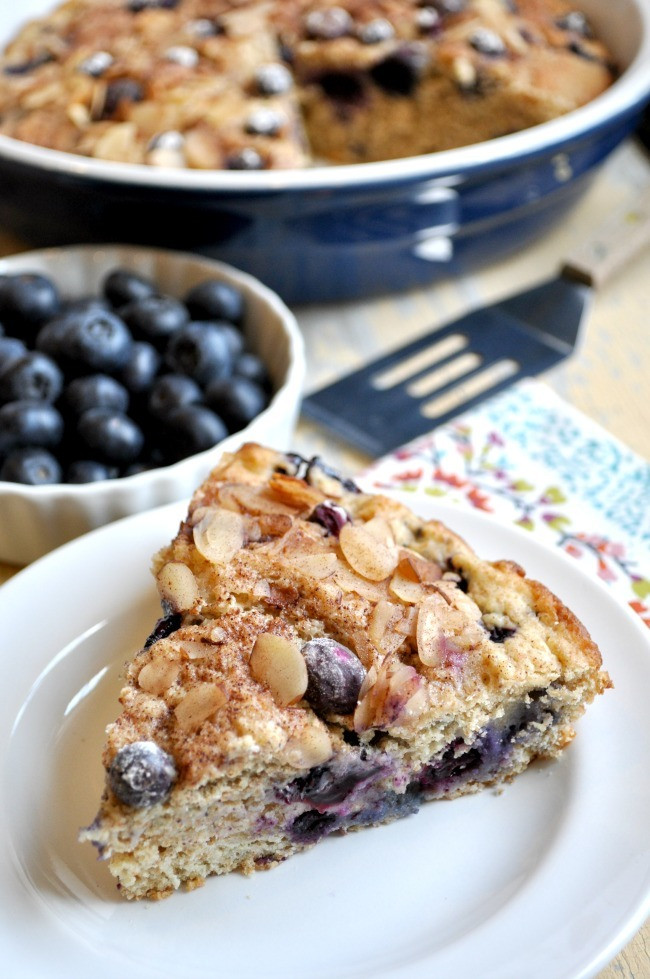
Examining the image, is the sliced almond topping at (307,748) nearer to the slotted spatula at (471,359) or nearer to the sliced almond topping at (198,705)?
the sliced almond topping at (198,705)

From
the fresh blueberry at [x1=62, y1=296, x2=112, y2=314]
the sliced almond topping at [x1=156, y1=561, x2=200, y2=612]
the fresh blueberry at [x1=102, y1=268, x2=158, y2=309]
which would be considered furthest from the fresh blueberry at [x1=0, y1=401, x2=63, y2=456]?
the sliced almond topping at [x1=156, y1=561, x2=200, y2=612]

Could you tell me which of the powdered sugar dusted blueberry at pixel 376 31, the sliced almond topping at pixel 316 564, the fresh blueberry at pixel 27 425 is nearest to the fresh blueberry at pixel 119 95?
the powdered sugar dusted blueberry at pixel 376 31

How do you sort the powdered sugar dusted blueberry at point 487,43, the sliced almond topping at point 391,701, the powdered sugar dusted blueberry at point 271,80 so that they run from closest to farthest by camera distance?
the sliced almond topping at point 391,701 < the powdered sugar dusted blueberry at point 271,80 < the powdered sugar dusted blueberry at point 487,43

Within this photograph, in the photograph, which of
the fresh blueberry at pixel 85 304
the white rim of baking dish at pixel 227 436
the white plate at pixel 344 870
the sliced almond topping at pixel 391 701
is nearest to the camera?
the white plate at pixel 344 870

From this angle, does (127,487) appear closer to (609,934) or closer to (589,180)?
(609,934)

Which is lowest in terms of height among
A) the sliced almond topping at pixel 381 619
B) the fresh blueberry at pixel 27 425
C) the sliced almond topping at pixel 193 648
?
the fresh blueberry at pixel 27 425

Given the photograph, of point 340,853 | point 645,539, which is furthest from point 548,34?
point 340,853

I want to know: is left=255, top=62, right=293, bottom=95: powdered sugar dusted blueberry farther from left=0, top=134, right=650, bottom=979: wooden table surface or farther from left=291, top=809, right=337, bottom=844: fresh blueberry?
left=291, top=809, right=337, bottom=844: fresh blueberry
